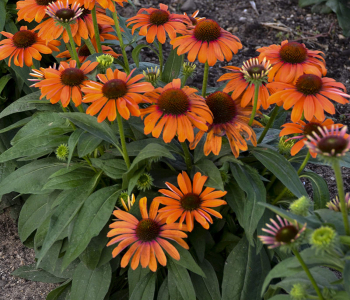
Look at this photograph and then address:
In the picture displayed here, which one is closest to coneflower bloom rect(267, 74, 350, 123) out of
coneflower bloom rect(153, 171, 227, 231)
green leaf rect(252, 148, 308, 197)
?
green leaf rect(252, 148, 308, 197)

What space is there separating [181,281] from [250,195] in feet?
1.49

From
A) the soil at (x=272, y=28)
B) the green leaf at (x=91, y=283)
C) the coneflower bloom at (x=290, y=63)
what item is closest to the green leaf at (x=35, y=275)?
the green leaf at (x=91, y=283)

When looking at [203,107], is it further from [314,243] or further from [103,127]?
[314,243]

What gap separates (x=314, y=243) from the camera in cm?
104

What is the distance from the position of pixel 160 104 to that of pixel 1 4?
135 cm

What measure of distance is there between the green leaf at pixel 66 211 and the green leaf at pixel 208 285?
61cm

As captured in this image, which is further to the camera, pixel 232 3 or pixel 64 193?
pixel 232 3

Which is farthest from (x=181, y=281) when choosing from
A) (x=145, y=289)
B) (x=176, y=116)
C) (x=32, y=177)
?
(x=32, y=177)

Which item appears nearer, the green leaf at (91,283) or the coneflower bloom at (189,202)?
the coneflower bloom at (189,202)

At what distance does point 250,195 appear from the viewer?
1653 mm

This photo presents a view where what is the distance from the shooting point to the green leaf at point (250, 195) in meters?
1.59

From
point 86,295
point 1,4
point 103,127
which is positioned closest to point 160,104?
point 103,127

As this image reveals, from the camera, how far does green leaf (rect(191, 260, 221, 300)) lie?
1.84 m

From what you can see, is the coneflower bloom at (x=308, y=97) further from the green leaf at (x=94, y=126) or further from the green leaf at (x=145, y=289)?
the green leaf at (x=145, y=289)
